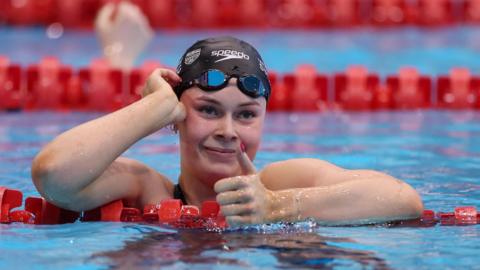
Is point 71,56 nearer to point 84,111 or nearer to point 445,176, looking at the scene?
point 84,111

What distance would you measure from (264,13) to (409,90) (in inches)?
122

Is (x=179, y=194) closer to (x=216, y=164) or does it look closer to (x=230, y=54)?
(x=216, y=164)

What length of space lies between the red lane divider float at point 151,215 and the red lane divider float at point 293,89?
3233mm

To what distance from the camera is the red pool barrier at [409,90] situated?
6875 mm

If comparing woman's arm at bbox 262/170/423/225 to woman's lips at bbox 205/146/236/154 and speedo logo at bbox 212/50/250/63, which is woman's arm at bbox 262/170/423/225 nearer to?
woman's lips at bbox 205/146/236/154

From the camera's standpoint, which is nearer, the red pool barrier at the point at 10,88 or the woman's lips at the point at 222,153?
the woman's lips at the point at 222,153

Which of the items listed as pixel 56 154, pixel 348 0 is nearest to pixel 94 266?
pixel 56 154

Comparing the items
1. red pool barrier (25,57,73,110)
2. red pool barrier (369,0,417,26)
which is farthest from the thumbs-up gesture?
red pool barrier (369,0,417,26)

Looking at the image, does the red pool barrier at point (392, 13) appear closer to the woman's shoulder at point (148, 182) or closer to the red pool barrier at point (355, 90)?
the red pool barrier at point (355, 90)

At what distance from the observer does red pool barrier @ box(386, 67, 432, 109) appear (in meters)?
6.88

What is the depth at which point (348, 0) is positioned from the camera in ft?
31.5

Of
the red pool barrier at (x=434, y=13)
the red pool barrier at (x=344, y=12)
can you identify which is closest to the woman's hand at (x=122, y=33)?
the red pool barrier at (x=344, y=12)

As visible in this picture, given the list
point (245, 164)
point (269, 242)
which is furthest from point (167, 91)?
point (269, 242)

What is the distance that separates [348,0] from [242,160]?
6.66m
